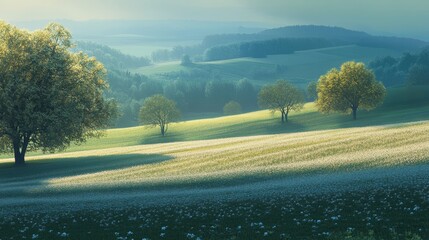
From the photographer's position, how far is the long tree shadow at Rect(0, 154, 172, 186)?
169ft

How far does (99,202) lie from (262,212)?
1330 centimetres

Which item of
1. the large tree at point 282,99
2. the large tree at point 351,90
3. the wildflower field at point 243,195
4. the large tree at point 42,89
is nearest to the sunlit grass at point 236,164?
the wildflower field at point 243,195

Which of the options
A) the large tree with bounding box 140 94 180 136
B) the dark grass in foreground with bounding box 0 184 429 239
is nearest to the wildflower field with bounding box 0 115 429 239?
the dark grass in foreground with bounding box 0 184 429 239

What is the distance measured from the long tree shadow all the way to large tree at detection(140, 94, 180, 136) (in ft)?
172

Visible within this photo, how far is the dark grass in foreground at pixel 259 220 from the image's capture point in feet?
59.0

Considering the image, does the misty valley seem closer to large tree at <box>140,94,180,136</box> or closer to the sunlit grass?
the sunlit grass

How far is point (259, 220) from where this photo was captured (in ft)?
70.2

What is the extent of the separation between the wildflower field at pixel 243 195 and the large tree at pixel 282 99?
206ft

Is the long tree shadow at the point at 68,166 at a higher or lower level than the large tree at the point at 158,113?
lower

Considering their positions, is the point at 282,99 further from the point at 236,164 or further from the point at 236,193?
the point at 236,193

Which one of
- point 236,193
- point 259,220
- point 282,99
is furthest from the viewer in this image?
point 282,99

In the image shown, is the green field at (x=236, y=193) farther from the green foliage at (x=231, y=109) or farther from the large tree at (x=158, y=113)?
the green foliage at (x=231, y=109)

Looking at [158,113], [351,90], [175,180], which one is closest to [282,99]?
[351,90]

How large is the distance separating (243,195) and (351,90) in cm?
7737
